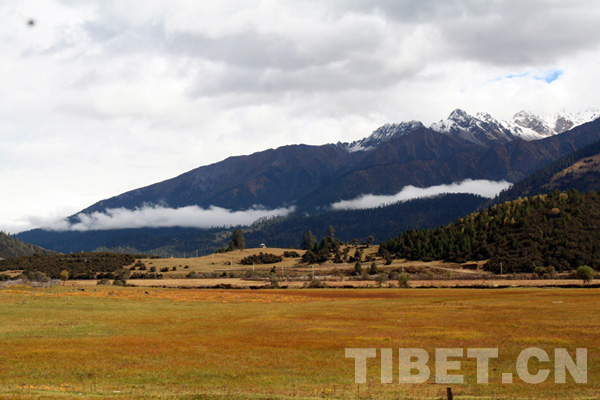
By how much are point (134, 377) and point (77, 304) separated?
4975 cm

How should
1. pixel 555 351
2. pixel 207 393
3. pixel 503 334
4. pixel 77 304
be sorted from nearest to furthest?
pixel 207 393 → pixel 555 351 → pixel 503 334 → pixel 77 304

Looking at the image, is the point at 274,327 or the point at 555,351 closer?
the point at 555,351

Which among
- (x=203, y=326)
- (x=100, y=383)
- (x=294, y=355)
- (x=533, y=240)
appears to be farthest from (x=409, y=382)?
(x=533, y=240)

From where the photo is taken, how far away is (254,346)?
44219 millimetres

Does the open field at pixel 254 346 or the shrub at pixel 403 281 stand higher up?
the open field at pixel 254 346

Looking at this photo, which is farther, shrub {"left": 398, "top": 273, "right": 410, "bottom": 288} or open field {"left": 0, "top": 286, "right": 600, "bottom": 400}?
shrub {"left": 398, "top": 273, "right": 410, "bottom": 288}

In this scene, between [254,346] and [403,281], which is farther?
[403,281]

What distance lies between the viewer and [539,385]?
3158 cm

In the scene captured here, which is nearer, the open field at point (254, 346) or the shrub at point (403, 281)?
the open field at point (254, 346)

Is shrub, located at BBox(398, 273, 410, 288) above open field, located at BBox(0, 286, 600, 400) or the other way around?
the other way around

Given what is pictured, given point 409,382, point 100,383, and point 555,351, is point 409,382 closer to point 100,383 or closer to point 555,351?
point 555,351

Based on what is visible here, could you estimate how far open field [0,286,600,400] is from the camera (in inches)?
1182

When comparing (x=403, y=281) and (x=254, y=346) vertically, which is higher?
(x=254, y=346)

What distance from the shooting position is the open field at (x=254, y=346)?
30031mm
